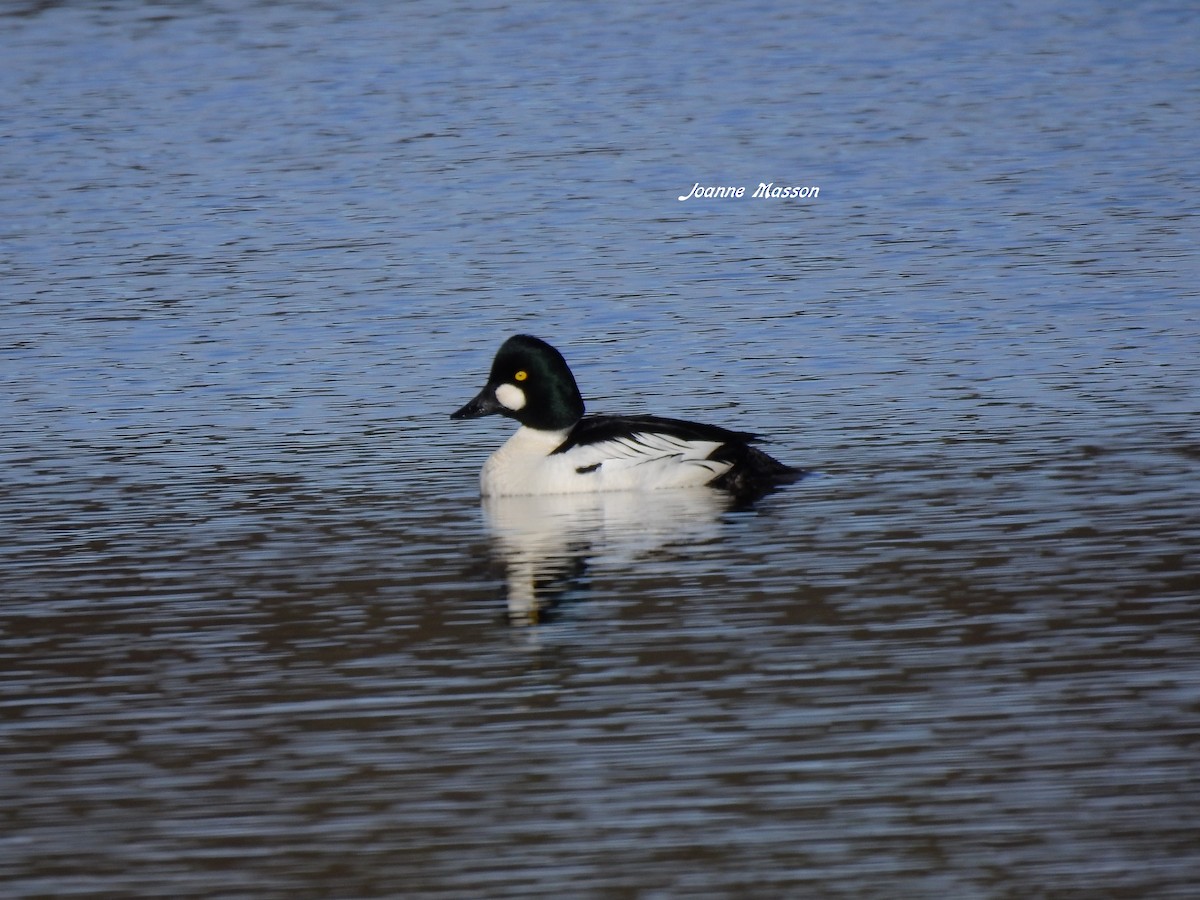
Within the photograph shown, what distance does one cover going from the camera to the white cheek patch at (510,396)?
543 inches

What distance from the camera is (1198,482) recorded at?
12.1 m

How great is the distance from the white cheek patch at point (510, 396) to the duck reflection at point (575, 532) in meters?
0.75

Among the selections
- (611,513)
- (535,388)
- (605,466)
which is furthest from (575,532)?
(535,388)

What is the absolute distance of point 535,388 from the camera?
13789mm

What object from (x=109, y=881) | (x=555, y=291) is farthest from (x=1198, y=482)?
(x=555, y=291)

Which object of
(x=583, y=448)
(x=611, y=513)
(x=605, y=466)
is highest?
(x=583, y=448)

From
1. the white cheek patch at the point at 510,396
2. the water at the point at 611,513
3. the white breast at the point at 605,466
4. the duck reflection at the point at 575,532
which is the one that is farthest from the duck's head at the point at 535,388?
the duck reflection at the point at 575,532

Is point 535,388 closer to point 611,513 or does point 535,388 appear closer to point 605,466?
point 605,466

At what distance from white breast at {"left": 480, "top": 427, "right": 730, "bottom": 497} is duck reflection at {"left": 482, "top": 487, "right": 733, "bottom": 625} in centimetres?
7

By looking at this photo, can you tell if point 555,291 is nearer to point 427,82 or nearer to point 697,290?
point 697,290

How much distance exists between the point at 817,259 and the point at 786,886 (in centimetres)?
1422

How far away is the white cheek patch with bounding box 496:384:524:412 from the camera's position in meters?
13.8

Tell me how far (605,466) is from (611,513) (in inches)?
25.2

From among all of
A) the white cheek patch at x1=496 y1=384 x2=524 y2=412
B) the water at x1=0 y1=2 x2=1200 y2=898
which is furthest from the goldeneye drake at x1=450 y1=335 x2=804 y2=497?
the water at x1=0 y1=2 x2=1200 y2=898
